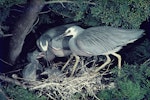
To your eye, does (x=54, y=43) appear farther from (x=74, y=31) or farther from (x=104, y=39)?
(x=104, y=39)

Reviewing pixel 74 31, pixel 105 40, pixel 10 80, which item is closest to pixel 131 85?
pixel 105 40

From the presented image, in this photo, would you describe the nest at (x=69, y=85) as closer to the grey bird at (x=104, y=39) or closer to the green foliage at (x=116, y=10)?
the grey bird at (x=104, y=39)

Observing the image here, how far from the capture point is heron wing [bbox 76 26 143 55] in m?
2.03

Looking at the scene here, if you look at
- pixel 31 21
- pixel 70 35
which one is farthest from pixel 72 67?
pixel 31 21

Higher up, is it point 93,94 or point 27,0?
point 27,0

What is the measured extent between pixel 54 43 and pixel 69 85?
215 millimetres

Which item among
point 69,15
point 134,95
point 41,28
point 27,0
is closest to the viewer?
point 134,95

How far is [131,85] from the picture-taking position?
1936 mm

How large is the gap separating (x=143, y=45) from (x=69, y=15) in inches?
13.1

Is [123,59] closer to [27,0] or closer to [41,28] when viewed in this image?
[41,28]

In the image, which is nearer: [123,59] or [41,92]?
[41,92]

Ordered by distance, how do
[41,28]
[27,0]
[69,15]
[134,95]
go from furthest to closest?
[41,28]
[69,15]
[27,0]
[134,95]

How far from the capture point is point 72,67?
2.24 m

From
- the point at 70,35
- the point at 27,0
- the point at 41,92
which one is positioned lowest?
the point at 41,92
